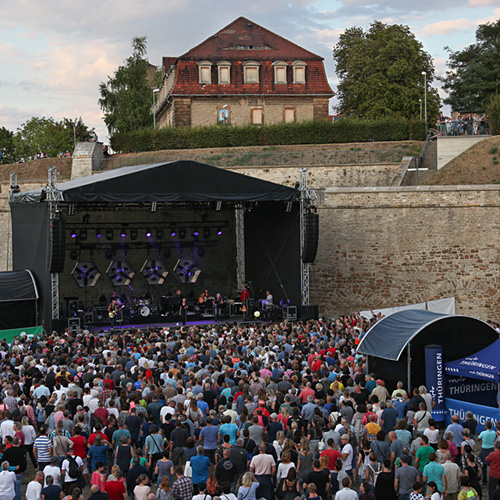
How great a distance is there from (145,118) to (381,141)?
21.4 metres

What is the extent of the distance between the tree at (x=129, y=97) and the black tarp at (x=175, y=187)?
27507mm

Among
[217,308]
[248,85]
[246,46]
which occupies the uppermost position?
[246,46]

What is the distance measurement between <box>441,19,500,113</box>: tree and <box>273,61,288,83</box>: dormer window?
1141cm

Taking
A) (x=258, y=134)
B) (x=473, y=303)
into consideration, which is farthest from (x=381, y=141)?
(x=473, y=303)

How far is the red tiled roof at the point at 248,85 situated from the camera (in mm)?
41594

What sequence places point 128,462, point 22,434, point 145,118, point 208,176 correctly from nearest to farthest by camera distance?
point 128,462 < point 22,434 < point 208,176 < point 145,118

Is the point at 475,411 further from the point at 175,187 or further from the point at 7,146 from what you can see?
the point at 7,146

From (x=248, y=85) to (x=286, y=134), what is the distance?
8.41 metres

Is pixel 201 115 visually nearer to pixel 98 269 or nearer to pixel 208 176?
pixel 98 269

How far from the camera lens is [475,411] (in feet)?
38.1

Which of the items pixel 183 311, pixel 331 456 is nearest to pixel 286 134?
pixel 183 311

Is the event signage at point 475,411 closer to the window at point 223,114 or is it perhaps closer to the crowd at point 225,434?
the crowd at point 225,434

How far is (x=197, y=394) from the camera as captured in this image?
10883 mm

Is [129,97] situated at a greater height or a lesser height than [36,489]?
greater
